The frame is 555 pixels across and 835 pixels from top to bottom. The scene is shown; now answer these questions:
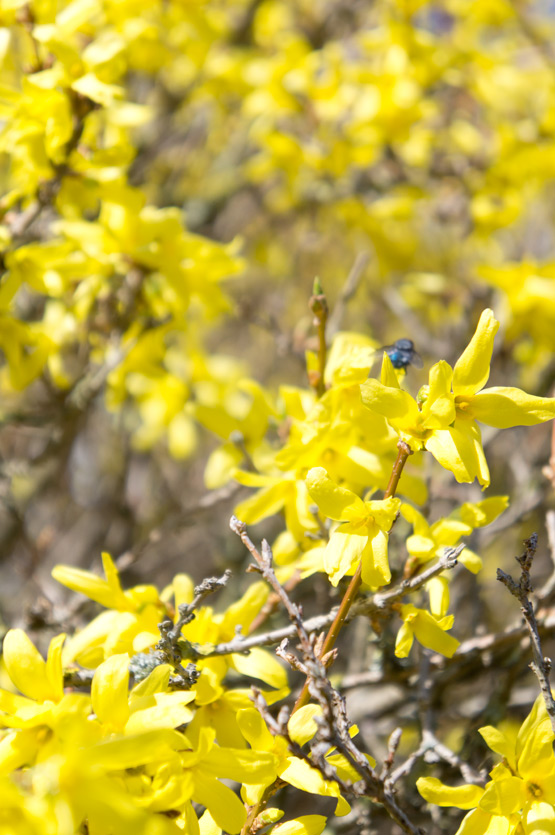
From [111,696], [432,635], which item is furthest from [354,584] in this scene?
[111,696]

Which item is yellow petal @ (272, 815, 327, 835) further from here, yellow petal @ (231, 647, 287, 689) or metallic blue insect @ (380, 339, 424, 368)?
metallic blue insect @ (380, 339, 424, 368)

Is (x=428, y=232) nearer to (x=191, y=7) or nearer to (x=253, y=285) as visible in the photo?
(x=253, y=285)

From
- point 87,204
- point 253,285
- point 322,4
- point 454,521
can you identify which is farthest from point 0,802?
point 322,4

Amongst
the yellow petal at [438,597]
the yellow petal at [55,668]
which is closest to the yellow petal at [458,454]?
the yellow petal at [438,597]

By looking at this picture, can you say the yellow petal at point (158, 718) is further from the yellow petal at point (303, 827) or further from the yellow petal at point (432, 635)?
the yellow petal at point (432, 635)

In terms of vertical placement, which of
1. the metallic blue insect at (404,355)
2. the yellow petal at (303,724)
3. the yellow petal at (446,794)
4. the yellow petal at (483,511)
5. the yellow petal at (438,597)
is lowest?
the yellow petal at (446,794)

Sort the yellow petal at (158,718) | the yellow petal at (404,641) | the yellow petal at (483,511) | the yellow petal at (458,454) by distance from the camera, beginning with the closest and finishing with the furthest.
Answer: the yellow petal at (158,718), the yellow petal at (458,454), the yellow petal at (404,641), the yellow petal at (483,511)

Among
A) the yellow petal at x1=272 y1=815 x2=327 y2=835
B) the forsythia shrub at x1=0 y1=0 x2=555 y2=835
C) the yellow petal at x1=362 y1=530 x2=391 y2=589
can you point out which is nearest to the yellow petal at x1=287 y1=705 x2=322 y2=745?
the forsythia shrub at x1=0 y1=0 x2=555 y2=835
